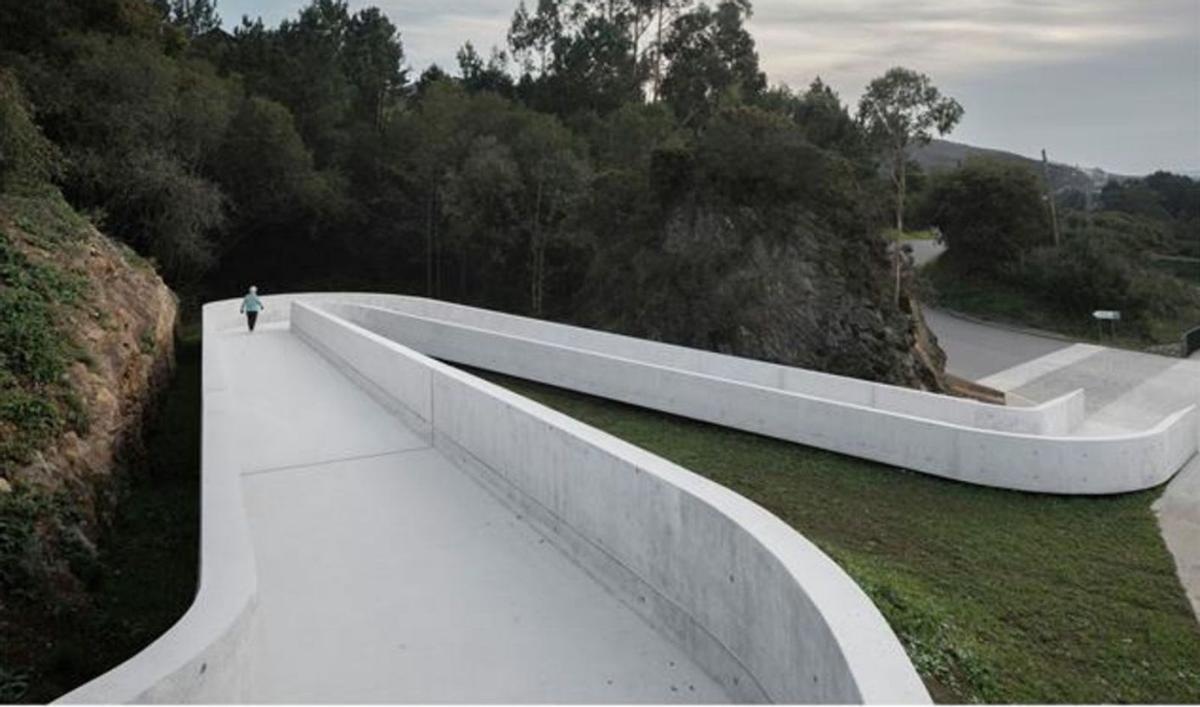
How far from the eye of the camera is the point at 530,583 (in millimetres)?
5746

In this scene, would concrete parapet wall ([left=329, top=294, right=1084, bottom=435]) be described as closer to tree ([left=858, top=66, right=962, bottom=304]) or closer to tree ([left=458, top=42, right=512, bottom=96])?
tree ([left=858, top=66, right=962, bottom=304])

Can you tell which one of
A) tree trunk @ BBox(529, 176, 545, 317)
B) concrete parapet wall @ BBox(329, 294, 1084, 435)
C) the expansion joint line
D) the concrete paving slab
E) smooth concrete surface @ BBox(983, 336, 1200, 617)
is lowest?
smooth concrete surface @ BBox(983, 336, 1200, 617)

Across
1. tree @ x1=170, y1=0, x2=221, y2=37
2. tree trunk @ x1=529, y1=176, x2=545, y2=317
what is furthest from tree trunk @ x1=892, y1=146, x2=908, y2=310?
tree @ x1=170, y1=0, x2=221, y2=37

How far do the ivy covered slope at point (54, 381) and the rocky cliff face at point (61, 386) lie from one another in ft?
0.05

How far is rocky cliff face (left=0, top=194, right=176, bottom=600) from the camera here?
6.54 meters

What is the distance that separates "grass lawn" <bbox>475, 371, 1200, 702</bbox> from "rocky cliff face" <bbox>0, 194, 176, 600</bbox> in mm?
5840

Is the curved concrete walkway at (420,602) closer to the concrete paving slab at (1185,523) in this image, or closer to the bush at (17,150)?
the concrete paving slab at (1185,523)

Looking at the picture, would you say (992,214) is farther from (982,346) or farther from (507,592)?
(507,592)

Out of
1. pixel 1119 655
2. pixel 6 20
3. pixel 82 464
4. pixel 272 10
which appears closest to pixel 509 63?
pixel 272 10

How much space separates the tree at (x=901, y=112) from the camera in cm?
2464

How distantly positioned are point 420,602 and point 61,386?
17.2 feet

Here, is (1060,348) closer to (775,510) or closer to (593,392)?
(593,392)

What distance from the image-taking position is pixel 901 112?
25078 mm

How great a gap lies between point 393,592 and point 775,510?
3906 mm
